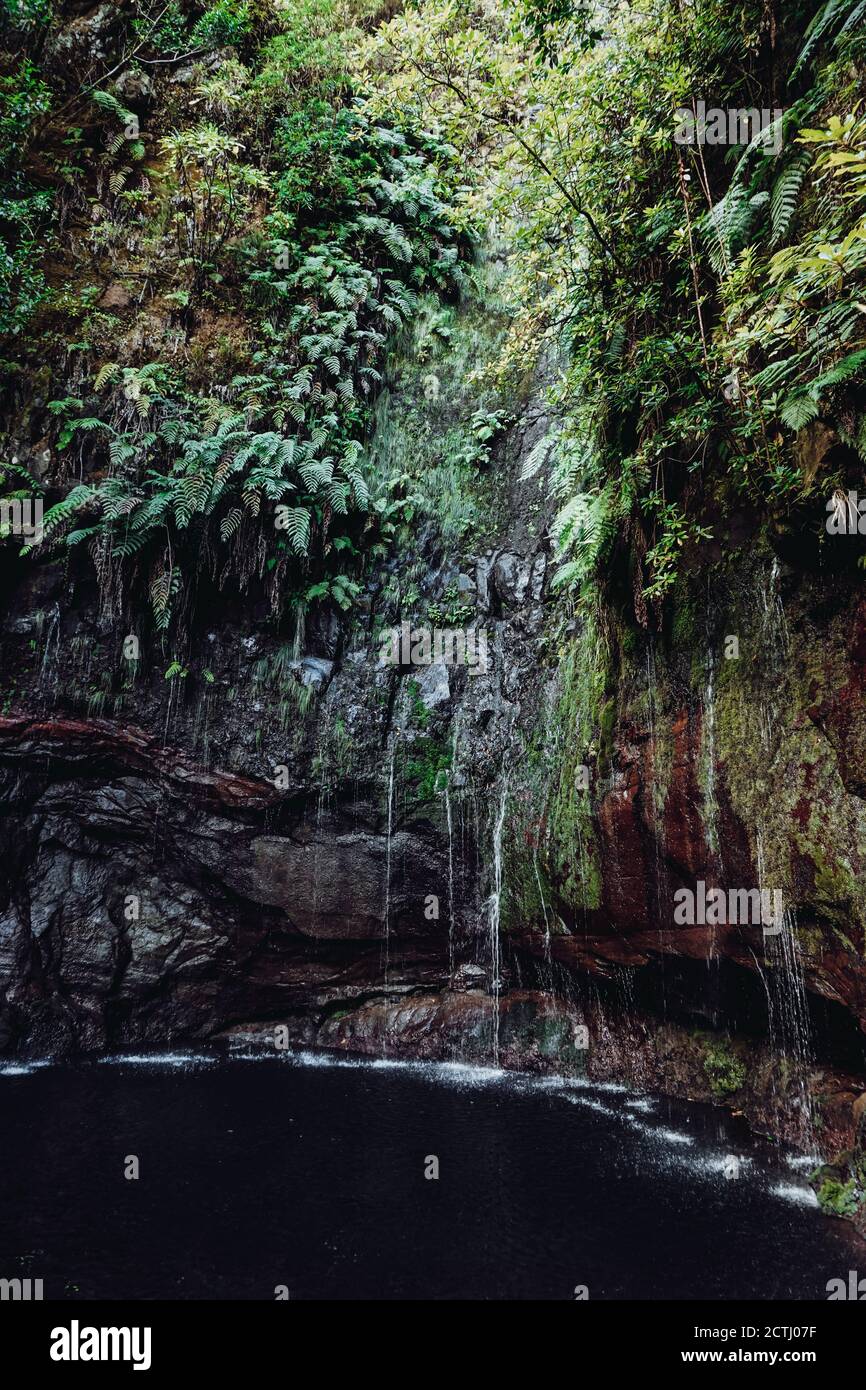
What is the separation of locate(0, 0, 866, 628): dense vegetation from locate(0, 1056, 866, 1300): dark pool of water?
15.3 ft

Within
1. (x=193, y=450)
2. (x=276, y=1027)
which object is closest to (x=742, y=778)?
(x=276, y=1027)

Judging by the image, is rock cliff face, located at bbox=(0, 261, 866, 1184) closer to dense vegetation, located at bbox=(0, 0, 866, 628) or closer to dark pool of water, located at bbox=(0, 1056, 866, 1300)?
dense vegetation, located at bbox=(0, 0, 866, 628)

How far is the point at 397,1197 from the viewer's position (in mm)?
4949

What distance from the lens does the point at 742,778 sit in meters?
5.48

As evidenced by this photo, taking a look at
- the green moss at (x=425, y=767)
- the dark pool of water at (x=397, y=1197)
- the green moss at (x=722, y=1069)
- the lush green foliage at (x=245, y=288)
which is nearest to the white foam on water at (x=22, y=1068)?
the dark pool of water at (x=397, y=1197)

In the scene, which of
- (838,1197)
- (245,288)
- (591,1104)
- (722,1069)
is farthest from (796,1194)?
(245,288)

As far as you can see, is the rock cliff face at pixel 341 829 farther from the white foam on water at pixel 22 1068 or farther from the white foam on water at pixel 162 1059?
the white foam on water at pixel 162 1059

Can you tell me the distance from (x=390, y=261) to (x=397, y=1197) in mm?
12627

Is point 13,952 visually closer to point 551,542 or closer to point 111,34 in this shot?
point 551,542

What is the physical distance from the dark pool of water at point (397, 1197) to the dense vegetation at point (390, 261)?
15.3 ft

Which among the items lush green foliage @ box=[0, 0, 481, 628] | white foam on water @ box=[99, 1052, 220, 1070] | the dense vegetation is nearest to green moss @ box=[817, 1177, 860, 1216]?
the dense vegetation

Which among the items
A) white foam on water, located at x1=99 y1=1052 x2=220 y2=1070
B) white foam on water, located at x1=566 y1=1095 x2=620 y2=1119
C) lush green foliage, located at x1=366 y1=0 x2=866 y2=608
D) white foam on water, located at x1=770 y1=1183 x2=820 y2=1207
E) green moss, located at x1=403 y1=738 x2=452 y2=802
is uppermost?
lush green foliage, located at x1=366 y1=0 x2=866 y2=608

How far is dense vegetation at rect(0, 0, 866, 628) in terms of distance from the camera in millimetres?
4680

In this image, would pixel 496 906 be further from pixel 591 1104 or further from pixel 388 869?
pixel 591 1104
